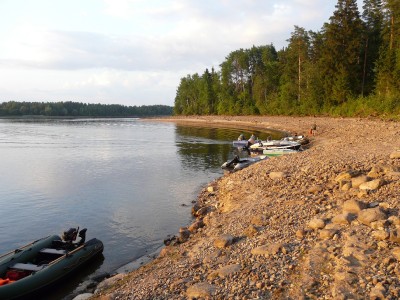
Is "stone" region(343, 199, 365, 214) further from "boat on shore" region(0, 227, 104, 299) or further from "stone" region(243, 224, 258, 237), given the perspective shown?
"boat on shore" region(0, 227, 104, 299)

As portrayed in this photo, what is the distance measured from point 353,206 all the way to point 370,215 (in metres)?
0.92

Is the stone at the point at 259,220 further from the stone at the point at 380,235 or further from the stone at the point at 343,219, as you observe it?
the stone at the point at 380,235

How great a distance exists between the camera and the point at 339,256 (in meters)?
9.20

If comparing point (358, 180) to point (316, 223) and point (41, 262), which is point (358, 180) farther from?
point (41, 262)

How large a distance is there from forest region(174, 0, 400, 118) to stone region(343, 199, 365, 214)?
3629 centimetres

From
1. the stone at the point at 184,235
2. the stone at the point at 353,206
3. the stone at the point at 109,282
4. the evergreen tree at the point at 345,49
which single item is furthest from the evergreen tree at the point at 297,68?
the stone at the point at 109,282

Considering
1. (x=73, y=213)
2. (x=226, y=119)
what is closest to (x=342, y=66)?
(x=226, y=119)

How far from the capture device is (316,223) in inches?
442

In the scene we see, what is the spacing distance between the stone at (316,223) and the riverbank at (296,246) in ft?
0.10

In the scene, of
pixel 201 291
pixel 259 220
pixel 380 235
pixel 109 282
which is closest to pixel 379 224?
pixel 380 235

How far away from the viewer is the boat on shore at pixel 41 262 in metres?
11.4

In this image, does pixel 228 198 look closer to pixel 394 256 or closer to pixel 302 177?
pixel 302 177

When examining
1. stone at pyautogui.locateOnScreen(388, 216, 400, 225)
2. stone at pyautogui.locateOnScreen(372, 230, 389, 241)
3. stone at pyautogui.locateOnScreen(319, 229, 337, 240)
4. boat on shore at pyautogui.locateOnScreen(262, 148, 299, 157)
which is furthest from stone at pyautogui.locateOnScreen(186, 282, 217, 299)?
boat on shore at pyautogui.locateOnScreen(262, 148, 299, 157)

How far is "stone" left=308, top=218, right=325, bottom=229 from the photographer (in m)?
11.1
